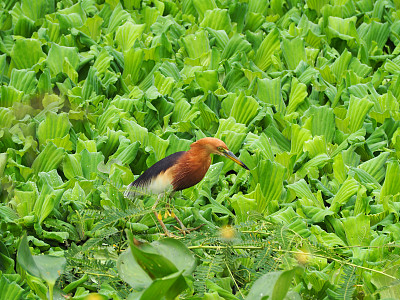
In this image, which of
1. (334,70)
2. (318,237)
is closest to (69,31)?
(334,70)

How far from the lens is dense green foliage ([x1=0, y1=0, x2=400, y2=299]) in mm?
2244

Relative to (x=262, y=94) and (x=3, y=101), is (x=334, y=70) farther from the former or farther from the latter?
(x=3, y=101)

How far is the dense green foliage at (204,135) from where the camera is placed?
88.4 inches

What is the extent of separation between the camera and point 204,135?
10.9ft

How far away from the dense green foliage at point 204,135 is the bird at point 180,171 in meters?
0.08

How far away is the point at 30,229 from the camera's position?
2.65 metres

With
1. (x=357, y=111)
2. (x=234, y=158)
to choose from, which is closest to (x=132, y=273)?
(x=234, y=158)

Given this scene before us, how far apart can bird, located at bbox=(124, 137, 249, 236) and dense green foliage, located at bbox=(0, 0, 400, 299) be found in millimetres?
82

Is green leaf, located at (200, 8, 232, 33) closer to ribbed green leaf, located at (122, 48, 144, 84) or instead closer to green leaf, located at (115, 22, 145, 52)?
green leaf, located at (115, 22, 145, 52)

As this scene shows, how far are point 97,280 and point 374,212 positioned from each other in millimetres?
1224

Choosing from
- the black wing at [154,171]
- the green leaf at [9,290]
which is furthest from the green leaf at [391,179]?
the green leaf at [9,290]

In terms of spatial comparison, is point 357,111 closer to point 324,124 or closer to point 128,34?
point 324,124

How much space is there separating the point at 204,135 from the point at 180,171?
0.60m

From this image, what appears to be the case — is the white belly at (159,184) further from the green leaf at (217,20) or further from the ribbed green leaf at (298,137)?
the green leaf at (217,20)
